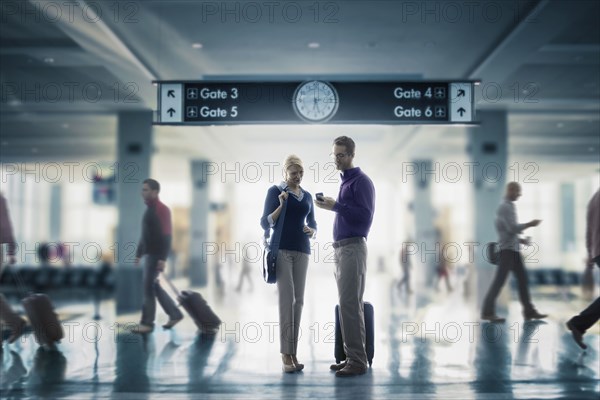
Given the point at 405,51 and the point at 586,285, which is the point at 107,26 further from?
the point at 586,285

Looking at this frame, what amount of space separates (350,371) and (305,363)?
1.97ft

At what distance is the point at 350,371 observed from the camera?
416 cm

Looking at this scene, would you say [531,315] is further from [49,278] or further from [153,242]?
[49,278]

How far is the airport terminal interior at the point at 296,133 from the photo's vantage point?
14.1 feet

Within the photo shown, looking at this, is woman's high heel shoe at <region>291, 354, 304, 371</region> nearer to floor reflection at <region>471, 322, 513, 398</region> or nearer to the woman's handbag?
the woman's handbag

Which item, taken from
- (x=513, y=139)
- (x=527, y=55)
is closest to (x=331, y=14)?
(x=527, y=55)

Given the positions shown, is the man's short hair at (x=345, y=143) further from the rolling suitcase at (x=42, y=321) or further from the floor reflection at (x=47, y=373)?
the rolling suitcase at (x=42, y=321)

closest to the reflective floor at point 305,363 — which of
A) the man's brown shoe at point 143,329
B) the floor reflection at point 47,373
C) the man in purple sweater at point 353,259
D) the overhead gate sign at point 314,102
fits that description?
the floor reflection at point 47,373

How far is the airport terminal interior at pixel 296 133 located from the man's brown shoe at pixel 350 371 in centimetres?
7

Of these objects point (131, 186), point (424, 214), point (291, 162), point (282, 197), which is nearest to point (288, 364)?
point (282, 197)

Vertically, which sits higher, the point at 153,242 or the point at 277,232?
the point at 277,232

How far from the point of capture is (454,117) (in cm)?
547

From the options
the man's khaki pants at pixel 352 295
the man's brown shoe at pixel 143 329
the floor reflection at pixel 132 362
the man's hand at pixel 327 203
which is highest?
the man's hand at pixel 327 203

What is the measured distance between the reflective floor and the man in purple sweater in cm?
23
